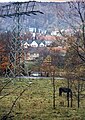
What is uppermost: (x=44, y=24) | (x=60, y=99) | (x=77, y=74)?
(x=44, y=24)

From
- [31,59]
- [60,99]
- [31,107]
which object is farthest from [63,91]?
[31,59]

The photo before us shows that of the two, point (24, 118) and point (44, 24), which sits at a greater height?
point (44, 24)

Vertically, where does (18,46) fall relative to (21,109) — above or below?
above

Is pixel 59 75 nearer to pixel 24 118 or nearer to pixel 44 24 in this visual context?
pixel 24 118

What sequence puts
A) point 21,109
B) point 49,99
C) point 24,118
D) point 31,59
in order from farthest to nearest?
point 31,59 → point 49,99 → point 21,109 → point 24,118

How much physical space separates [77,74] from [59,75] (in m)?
10.2

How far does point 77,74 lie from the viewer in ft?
33.1

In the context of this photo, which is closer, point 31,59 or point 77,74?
point 77,74

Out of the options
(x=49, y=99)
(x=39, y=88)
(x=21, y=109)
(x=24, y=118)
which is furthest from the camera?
(x=39, y=88)

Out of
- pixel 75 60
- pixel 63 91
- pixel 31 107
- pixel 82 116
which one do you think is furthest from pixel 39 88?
pixel 75 60

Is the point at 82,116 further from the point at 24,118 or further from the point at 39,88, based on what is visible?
the point at 39,88

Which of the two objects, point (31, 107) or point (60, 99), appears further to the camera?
point (60, 99)

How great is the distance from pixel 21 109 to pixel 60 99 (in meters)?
2.94

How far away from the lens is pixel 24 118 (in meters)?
9.88
